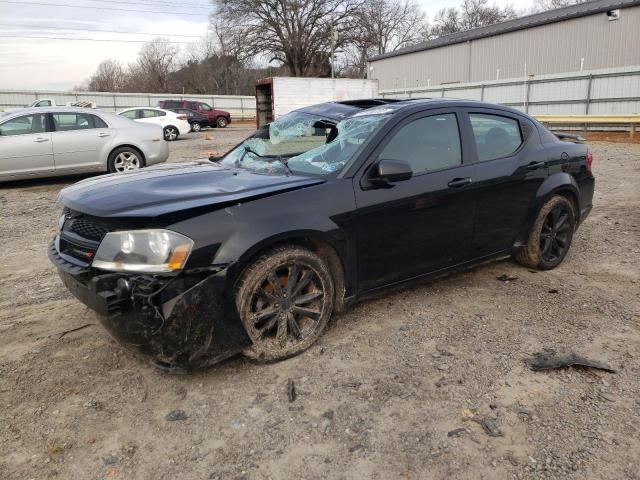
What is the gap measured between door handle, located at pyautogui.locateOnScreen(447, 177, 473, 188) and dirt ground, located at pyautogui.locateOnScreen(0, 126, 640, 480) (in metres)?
0.95

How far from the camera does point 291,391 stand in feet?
9.35

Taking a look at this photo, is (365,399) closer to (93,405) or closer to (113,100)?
(93,405)

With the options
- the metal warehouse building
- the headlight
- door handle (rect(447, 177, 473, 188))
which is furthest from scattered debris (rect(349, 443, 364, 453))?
the metal warehouse building

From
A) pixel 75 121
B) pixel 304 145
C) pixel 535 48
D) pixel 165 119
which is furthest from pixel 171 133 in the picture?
pixel 535 48

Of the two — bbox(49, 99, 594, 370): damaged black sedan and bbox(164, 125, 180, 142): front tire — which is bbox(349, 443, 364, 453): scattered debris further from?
bbox(164, 125, 180, 142): front tire

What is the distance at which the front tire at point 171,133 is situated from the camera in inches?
865

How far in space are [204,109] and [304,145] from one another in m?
29.1

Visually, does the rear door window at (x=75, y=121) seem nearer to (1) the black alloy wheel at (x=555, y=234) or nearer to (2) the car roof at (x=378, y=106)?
(2) the car roof at (x=378, y=106)

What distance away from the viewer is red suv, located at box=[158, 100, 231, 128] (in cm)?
2955

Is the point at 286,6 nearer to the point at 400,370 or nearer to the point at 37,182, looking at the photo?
the point at 37,182

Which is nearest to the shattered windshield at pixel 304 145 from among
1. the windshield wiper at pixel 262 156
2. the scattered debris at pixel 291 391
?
the windshield wiper at pixel 262 156

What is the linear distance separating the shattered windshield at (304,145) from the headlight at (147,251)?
1104mm

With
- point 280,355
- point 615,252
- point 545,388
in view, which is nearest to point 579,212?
point 615,252

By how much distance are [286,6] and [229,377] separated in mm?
48292
